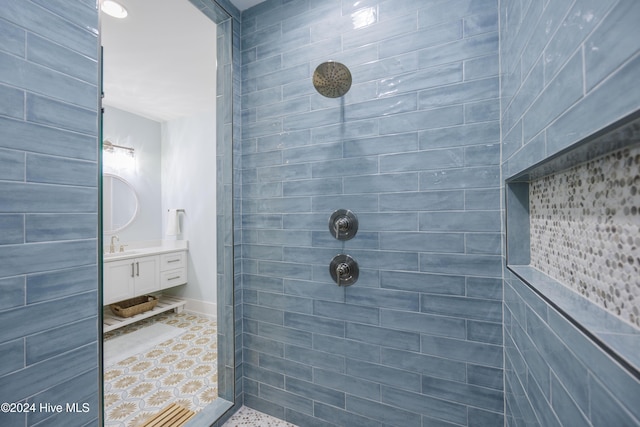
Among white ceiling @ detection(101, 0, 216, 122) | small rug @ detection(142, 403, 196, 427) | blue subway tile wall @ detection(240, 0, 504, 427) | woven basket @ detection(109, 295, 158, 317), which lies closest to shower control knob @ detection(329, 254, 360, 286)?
blue subway tile wall @ detection(240, 0, 504, 427)

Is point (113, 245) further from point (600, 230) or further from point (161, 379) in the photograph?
point (600, 230)

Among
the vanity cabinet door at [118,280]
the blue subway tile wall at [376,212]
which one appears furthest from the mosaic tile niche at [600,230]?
the vanity cabinet door at [118,280]

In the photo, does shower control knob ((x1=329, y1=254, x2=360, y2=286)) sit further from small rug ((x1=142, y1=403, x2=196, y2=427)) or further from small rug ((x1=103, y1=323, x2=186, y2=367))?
small rug ((x1=103, y1=323, x2=186, y2=367))

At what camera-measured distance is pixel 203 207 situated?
3.18 m

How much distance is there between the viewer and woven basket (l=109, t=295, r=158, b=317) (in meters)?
2.67

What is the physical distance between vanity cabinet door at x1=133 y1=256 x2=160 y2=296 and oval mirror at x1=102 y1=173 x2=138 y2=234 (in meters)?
0.62

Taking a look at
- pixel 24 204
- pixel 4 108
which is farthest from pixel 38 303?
pixel 4 108

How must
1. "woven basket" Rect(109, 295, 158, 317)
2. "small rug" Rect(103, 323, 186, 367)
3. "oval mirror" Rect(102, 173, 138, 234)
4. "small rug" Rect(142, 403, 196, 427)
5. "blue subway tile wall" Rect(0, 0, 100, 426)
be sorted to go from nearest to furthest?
"blue subway tile wall" Rect(0, 0, 100, 426), "small rug" Rect(142, 403, 196, 427), "small rug" Rect(103, 323, 186, 367), "woven basket" Rect(109, 295, 158, 317), "oval mirror" Rect(102, 173, 138, 234)

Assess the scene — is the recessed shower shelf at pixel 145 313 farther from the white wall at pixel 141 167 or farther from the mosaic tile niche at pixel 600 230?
the mosaic tile niche at pixel 600 230

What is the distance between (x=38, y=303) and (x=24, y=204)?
1.01ft

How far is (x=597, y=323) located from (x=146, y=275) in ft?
11.0

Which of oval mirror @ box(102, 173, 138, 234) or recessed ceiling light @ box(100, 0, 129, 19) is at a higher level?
recessed ceiling light @ box(100, 0, 129, 19)

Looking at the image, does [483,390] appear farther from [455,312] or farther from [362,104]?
[362,104]

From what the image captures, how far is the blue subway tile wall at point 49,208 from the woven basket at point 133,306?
2130 millimetres
